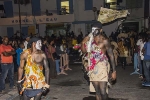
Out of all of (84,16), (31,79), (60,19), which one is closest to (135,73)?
(31,79)

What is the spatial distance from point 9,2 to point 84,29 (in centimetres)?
954

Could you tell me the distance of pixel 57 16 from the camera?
24094 mm

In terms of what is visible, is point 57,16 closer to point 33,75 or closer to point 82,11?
point 82,11

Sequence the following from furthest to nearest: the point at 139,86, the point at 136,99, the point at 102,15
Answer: the point at 102,15
the point at 139,86
the point at 136,99

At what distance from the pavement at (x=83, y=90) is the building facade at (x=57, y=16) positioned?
15.0 m

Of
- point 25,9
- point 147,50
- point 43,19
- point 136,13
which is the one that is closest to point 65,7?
point 43,19

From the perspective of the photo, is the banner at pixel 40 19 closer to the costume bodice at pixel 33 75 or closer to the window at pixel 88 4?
the window at pixel 88 4

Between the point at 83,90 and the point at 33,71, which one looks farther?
the point at 83,90

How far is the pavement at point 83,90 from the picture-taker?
7284 millimetres

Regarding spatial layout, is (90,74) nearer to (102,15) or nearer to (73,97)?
(73,97)

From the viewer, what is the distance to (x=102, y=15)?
42.9ft

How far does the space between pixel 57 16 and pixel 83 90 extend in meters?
16.7

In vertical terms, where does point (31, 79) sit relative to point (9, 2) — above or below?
below

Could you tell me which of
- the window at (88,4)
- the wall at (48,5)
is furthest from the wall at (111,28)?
the wall at (48,5)
